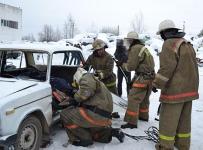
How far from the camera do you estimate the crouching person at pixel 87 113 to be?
5570 mm

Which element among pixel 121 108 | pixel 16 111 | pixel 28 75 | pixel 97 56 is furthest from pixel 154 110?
pixel 16 111

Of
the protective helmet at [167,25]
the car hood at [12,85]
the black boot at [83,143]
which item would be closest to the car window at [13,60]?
the car hood at [12,85]

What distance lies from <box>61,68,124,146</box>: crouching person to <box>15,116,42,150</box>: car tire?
23.1 inches

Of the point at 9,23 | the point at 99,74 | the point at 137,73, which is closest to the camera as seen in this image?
the point at 137,73

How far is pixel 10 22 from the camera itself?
58875 mm

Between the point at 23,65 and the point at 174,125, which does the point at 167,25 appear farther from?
the point at 23,65

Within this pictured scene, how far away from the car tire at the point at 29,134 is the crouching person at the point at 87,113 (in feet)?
1.92

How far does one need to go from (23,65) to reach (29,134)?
2.22 m

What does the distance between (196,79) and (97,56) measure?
108 inches

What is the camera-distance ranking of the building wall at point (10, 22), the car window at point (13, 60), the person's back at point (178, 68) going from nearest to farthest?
the person's back at point (178, 68) < the car window at point (13, 60) < the building wall at point (10, 22)

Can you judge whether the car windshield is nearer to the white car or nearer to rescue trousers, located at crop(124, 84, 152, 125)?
the white car

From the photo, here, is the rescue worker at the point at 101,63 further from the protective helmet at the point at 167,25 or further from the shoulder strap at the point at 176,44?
the shoulder strap at the point at 176,44

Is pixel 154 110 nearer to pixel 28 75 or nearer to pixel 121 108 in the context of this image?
pixel 121 108

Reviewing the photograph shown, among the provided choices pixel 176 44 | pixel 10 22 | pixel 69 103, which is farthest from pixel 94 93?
pixel 10 22
